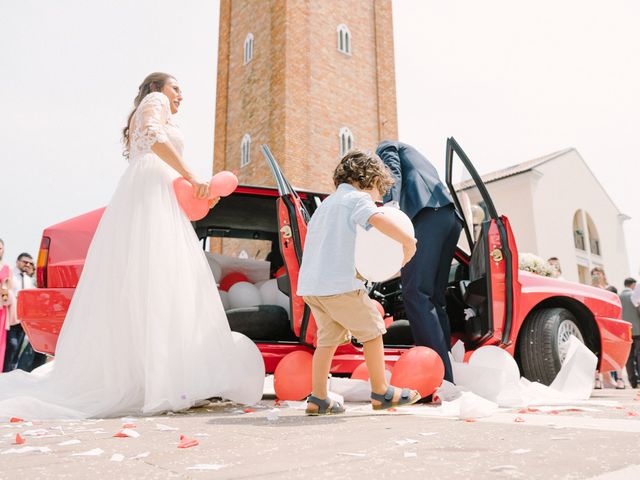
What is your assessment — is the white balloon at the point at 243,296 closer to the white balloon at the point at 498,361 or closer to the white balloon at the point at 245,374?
the white balloon at the point at 245,374

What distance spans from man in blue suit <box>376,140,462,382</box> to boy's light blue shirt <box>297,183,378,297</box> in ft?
2.51

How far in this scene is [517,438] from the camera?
1.72 m

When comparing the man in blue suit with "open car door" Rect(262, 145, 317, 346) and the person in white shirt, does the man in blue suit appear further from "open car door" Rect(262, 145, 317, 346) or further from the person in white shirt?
the person in white shirt

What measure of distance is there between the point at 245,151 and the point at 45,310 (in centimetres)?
1810

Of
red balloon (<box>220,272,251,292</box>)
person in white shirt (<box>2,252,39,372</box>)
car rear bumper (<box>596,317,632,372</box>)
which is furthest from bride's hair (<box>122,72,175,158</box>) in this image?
car rear bumper (<box>596,317,632,372</box>)

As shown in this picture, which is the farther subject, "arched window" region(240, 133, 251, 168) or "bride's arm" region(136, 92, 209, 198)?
"arched window" region(240, 133, 251, 168)

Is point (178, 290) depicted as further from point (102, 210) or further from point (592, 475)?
point (592, 475)

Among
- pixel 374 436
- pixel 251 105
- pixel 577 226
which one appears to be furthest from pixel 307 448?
pixel 577 226

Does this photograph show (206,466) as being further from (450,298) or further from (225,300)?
(450,298)

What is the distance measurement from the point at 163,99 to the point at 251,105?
60.3 feet

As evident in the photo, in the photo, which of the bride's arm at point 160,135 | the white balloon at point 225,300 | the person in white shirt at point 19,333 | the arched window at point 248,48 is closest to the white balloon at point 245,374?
the bride's arm at point 160,135

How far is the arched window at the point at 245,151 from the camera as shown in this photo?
2068cm

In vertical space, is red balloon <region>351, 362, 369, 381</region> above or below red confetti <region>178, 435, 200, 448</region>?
above

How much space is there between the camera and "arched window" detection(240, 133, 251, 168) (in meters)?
20.7
